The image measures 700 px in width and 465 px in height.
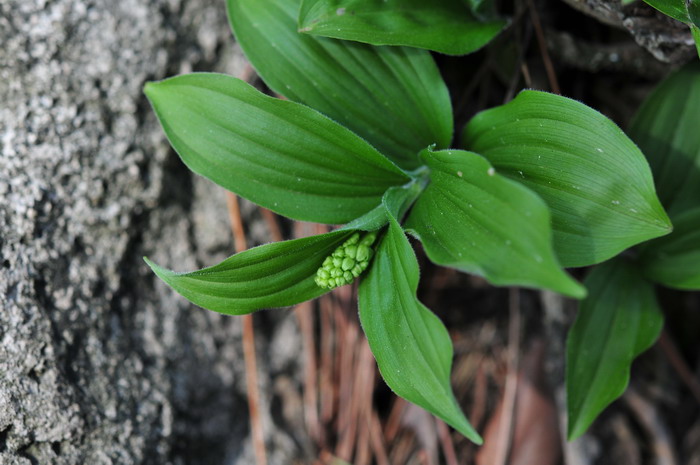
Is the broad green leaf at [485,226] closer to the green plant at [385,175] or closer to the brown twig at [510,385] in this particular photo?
the green plant at [385,175]

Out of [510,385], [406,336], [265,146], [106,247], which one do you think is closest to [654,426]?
[510,385]

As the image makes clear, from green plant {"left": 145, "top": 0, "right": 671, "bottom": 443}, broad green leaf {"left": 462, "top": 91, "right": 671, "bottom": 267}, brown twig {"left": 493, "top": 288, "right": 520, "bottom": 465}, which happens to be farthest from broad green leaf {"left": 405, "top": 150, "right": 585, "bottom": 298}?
brown twig {"left": 493, "top": 288, "right": 520, "bottom": 465}

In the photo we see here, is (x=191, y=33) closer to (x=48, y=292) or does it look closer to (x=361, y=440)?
(x=48, y=292)

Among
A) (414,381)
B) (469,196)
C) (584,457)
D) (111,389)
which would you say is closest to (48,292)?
(111,389)

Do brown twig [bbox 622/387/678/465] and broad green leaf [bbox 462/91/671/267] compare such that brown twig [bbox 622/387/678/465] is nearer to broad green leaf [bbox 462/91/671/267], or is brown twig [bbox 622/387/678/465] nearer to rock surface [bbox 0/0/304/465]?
broad green leaf [bbox 462/91/671/267]

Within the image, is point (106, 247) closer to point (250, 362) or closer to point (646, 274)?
point (250, 362)

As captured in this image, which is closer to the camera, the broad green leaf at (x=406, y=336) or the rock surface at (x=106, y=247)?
the broad green leaf at (x=406, y=336)

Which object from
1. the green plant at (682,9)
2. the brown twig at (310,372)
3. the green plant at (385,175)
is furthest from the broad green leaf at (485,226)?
the brown twig at (310,372)
